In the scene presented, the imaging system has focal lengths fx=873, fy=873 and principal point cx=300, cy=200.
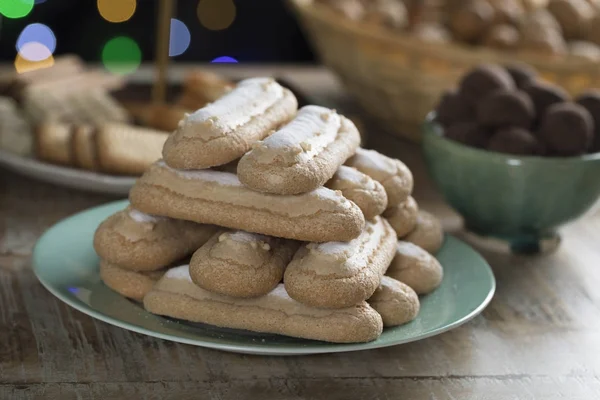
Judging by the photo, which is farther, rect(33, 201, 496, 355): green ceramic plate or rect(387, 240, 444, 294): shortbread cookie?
rect(387, 240, 444, 294): shortbread cookie

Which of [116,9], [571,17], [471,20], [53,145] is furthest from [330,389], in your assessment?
[116,9]

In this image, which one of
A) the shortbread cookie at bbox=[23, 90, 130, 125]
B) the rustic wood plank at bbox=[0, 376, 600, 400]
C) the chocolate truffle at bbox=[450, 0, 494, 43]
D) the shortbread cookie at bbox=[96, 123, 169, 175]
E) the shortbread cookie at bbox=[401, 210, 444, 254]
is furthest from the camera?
the chocolate truffle at bbox=[450, 0, 494, 43]

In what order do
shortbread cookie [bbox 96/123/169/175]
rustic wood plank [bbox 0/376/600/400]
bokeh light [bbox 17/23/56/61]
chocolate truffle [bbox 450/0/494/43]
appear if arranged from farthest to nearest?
bokeh light [bbox 17/23/56/61]
chocolate truffle [bbox 450/0/494/43]
shortbread cookie [bbox 96/123/169/175]
rustic wood plank [bbox 0/376/600/400]

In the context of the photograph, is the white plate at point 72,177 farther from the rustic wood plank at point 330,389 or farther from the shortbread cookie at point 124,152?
the rustic wood plank at point 330,389

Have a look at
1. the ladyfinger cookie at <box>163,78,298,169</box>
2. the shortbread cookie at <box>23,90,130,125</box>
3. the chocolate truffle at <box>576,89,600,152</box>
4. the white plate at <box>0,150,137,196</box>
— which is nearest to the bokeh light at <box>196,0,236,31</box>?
the shortbread cookie at <box>23,90,130,125</box>

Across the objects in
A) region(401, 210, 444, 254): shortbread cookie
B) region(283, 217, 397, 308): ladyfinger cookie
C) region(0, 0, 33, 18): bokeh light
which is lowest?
region(0, 0, 33, 18): bokeh light

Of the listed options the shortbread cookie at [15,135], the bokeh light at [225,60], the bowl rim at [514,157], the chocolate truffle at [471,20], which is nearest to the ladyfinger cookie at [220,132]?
the bowl rim at [514,157]

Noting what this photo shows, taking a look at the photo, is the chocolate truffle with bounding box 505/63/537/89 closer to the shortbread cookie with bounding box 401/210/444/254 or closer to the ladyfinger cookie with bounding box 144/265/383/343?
the shortbread cookie with bounding box 401/210/444/254

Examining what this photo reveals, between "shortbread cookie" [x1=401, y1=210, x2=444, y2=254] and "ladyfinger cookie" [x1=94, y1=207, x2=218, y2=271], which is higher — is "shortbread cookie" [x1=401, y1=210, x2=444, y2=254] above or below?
below
